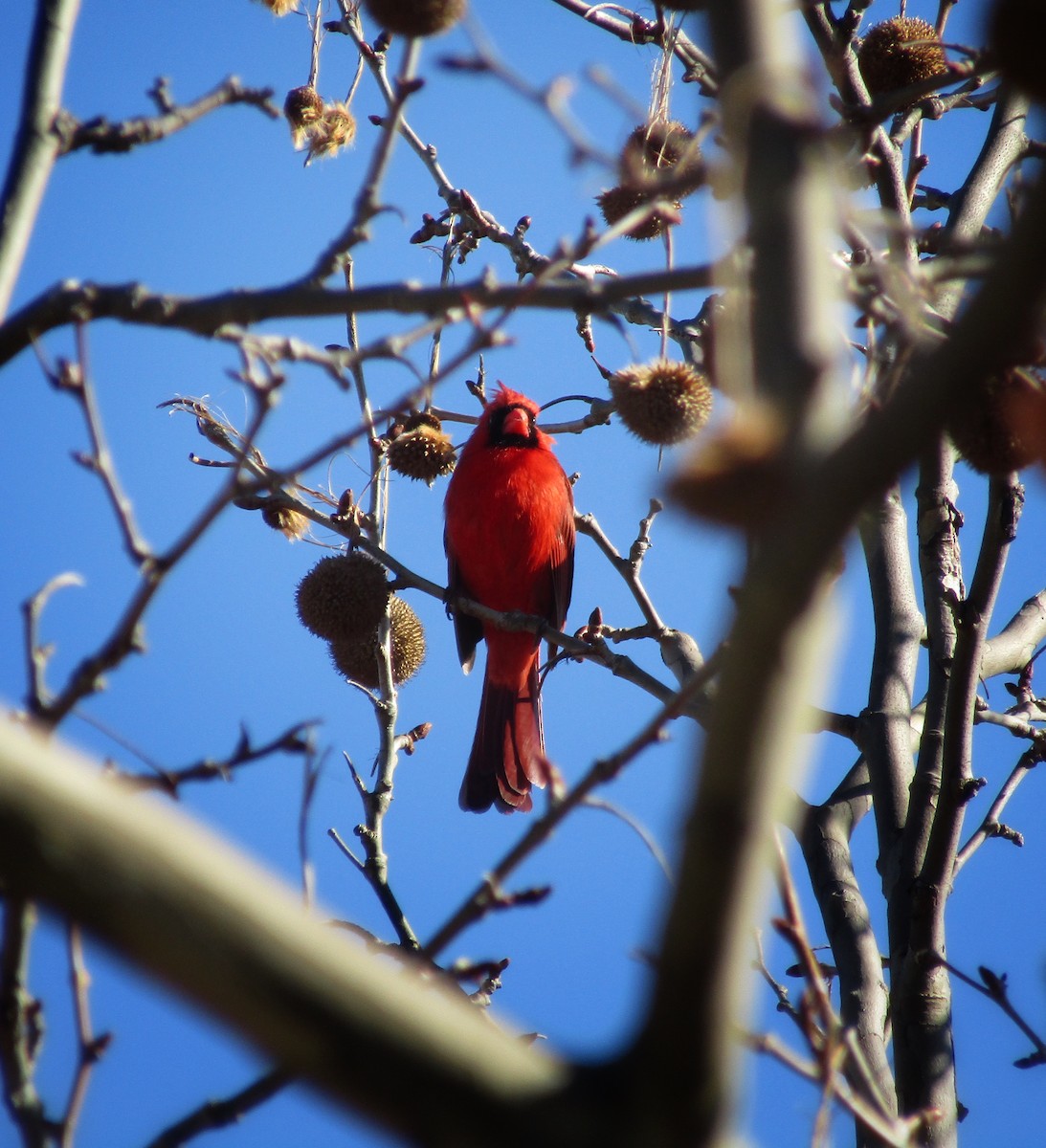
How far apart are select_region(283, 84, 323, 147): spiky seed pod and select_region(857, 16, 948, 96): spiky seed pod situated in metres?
1.78

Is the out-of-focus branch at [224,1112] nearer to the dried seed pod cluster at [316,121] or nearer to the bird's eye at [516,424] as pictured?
the dried seed pod cluster at [316,121]

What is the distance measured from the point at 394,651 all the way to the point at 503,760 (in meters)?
1.84

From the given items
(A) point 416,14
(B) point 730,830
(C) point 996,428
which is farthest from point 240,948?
(A) point 416,14

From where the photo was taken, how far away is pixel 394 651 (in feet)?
12.9

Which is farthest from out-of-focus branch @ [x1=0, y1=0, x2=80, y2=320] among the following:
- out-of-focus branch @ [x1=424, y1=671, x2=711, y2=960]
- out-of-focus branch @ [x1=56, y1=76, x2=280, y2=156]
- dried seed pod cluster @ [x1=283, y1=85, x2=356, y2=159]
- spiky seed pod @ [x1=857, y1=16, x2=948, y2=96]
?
spiky seed pod @ [x1=857, y1=16, x2=948, y2=96]

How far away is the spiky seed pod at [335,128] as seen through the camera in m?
3.57

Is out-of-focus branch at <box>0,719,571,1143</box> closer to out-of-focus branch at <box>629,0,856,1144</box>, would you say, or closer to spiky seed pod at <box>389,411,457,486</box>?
out-of-focus branch at <box>629,0,856,1144</box>

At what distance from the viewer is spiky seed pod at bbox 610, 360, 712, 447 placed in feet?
8.66

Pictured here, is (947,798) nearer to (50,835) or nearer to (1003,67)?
(1003,67)

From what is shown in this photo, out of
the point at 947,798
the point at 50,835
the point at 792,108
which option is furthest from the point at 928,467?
the point at 50,835

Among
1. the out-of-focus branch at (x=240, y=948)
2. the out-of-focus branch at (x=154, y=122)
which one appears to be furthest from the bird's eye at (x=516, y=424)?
the out-of-focus branch at (x=240, y=948)

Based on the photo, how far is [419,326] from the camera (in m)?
1.62

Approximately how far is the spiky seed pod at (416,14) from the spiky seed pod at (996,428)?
1.05 meters

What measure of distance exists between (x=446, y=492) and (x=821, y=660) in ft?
16.7
